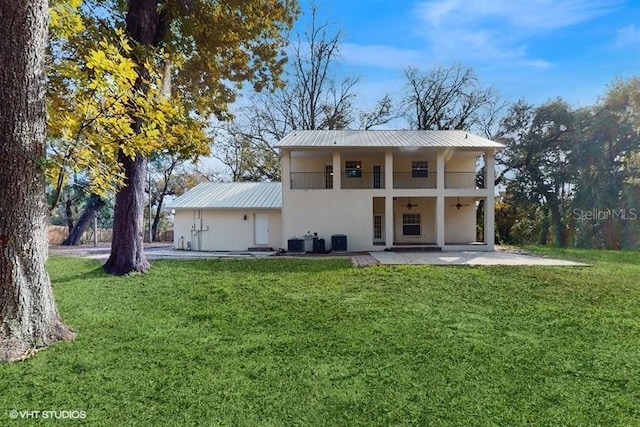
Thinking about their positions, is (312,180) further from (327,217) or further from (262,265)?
(262,265)

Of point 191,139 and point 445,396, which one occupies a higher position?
point 191,139

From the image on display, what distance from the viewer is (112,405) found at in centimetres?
320

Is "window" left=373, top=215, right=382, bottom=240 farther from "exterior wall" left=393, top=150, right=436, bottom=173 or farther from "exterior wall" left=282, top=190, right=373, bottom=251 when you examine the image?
"exterior wall" left=393, top=150, right=436, bottom=173

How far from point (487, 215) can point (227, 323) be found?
1567cm

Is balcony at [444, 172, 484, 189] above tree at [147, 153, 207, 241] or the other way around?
the other way around

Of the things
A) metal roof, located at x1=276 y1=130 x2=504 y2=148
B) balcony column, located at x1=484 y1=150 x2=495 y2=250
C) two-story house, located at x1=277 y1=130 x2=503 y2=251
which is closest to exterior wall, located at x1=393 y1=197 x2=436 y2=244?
two-story house, located at x1=277 y1=130 x2=503 y2=251

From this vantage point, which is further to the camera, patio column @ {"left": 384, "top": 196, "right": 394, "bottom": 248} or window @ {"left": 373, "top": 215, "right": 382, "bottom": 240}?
window @ {"left": 373, "top": 215, "right": 382, "bottom": 240}

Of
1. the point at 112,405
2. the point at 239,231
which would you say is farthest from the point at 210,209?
the point at 112,405

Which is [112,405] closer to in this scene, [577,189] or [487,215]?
[487,215]

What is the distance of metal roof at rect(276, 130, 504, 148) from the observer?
17.3 meters

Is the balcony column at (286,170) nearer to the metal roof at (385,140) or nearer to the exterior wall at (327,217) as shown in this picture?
the exterior wall at (327,217)

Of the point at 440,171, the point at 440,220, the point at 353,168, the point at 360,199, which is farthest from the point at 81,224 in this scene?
the point at 440,171

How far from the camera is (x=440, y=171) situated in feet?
59.0

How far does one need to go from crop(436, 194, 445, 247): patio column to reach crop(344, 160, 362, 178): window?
4.37 m
